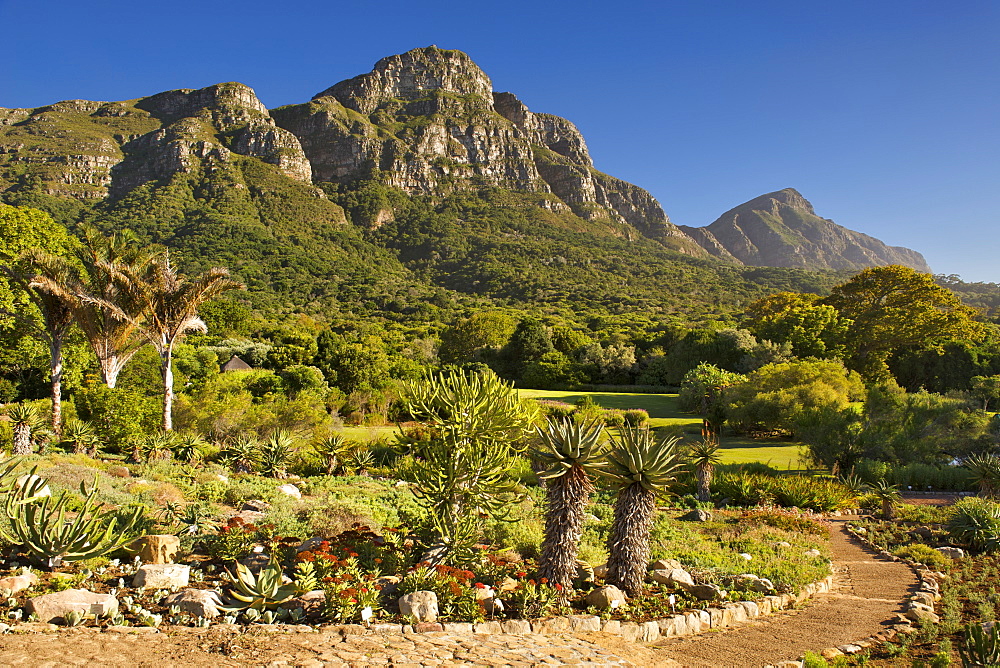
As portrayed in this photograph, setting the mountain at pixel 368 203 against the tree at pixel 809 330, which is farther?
the mountain at pixel 368 203

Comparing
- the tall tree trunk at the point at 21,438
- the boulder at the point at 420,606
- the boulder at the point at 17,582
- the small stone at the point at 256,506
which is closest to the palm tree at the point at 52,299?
the tall tree trunk at the point at 21,438

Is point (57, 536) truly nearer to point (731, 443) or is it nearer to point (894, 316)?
point (731, 443)

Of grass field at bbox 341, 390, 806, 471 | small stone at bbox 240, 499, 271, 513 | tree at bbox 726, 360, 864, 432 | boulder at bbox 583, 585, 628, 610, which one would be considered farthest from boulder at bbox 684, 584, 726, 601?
tree at bbox 726, 360, 864, 432

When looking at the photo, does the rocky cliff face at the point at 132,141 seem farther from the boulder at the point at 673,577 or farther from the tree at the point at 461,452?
the boulder at the point at 673,577

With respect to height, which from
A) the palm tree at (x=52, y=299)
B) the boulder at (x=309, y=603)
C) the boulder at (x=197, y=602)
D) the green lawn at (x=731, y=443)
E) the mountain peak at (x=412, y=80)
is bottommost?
the green lawn at (x=731, y=443)

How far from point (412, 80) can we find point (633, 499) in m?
184

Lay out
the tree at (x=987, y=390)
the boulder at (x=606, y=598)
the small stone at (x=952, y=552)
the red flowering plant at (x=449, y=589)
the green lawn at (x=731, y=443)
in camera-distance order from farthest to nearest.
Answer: the tree at (x=987, y=390), the green lawn at (x=731, y=443), the small stone at (x=952, y=552), the boulder at (x=606, y=598), the red flowering plant at (x=449, y=589)

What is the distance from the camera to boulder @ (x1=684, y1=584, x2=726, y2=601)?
21.5 ft

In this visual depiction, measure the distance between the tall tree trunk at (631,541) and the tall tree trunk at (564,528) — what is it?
60cm

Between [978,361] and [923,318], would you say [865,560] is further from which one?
[923,318]

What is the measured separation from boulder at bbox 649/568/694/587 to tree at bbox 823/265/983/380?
3583 cm

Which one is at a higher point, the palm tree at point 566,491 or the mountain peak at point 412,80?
the mountain peak at point 412,80

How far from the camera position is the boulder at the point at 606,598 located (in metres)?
6.00

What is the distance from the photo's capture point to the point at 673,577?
6.94 m
